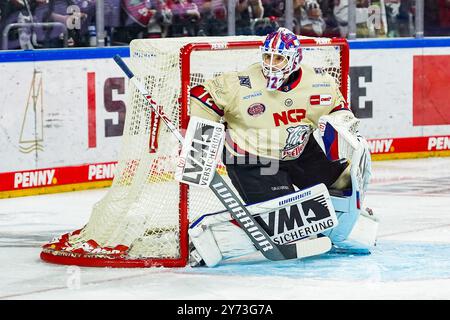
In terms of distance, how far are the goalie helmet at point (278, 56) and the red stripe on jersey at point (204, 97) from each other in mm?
308

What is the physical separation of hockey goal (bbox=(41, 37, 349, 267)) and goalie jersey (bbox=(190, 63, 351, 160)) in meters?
0.16

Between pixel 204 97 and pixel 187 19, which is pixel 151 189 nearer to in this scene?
pixel 204 97

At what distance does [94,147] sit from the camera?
1070cm

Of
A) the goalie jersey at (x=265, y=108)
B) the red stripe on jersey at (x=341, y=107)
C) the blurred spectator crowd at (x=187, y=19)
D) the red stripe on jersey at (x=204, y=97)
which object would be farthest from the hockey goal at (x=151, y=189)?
the blurred spectator crowd at (x=187, y=19)

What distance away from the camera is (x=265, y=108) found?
7383mm

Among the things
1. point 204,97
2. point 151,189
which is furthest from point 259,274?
point 204,97

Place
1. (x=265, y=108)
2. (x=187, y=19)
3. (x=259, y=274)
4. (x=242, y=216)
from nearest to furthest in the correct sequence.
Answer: (x=259, y=274)
(x=242, y=216)
(x=265, y=108)
(x=187, y=19)

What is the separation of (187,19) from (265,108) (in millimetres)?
4097

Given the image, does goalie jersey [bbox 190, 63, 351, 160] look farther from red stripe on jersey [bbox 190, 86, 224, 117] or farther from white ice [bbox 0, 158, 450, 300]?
white ice [bbox 0, 158, 450, 300]

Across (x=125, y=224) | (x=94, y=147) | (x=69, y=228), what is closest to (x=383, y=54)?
(x=94, y=147)

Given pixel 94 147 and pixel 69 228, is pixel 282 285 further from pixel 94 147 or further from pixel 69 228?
pixel 94 147

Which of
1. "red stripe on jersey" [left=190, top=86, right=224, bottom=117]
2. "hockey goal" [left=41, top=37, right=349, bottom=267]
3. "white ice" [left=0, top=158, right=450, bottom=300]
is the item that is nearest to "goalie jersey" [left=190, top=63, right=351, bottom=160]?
"red stripe on jersey" [left=190, top=86, right=224, bottom=117]

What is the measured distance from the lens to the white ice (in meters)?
6.60

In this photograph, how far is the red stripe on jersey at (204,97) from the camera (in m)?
7.32
